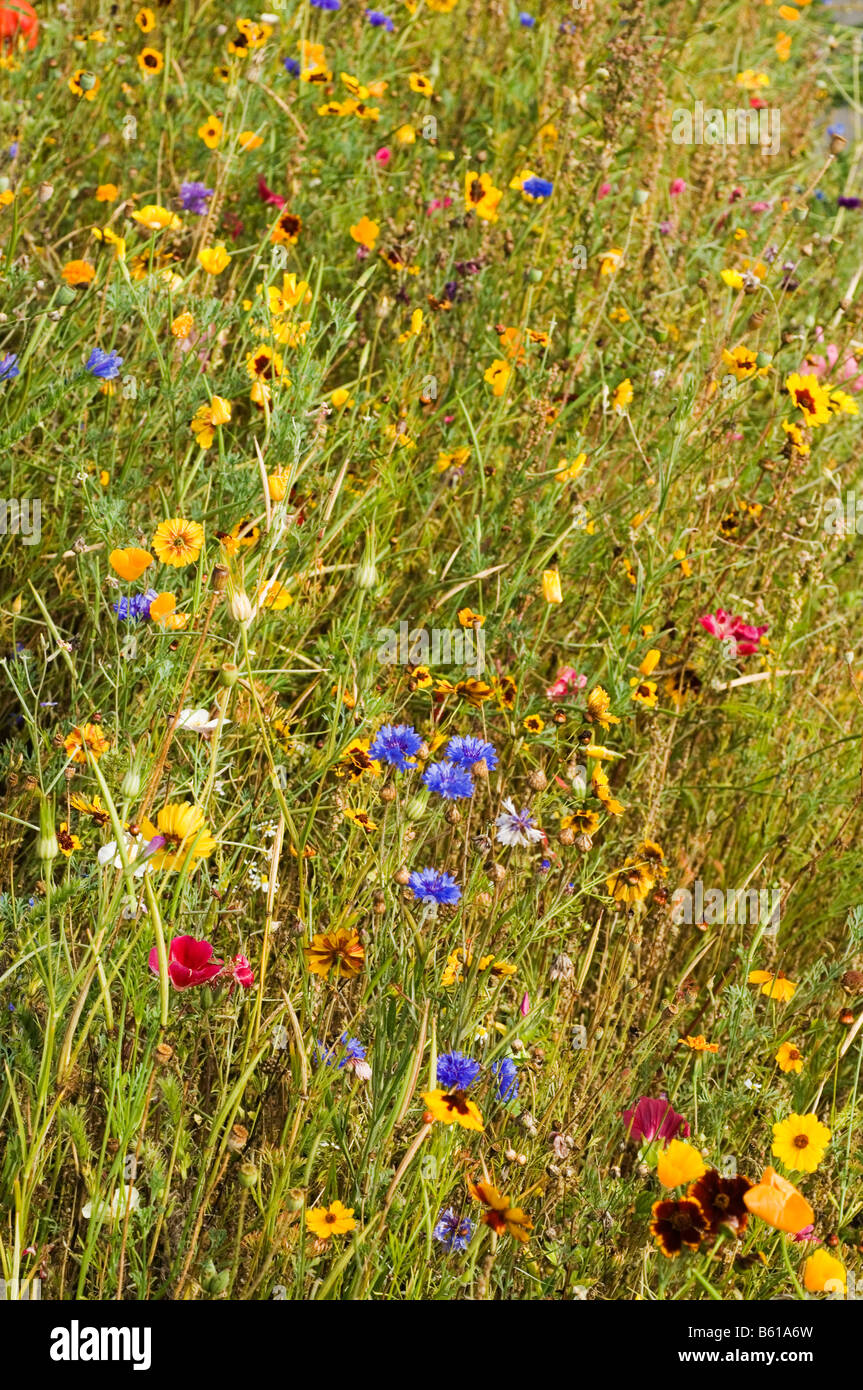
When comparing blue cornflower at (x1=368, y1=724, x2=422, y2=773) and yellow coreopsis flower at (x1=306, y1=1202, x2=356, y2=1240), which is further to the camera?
blue cornflower at (x1=368, y1=724, x2=422, y2=773)

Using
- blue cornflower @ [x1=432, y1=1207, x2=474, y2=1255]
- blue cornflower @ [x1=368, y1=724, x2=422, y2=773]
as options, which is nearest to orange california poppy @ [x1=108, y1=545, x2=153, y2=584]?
blue cornflower @ [x1=368, y1=724, x2=422, y2=773]

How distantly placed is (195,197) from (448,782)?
1.63 m

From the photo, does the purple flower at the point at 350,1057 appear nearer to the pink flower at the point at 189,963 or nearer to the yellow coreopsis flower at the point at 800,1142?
the pink flower at the point at 189,963

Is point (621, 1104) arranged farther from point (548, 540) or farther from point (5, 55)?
point (5, 55)

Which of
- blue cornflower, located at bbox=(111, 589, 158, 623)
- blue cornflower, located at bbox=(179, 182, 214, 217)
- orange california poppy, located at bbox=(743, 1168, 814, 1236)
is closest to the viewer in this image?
orange california poppy, located at bbox=(743, 1168, 814, 1236)

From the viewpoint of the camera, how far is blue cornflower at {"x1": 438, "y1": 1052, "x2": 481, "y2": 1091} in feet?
4.37

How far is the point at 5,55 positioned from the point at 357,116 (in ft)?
2.71

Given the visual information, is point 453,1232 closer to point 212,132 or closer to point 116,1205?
point 116,1205

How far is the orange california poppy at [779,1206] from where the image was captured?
1.09 metres

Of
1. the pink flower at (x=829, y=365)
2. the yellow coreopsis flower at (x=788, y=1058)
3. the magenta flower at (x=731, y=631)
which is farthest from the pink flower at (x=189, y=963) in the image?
the pink flower at (x=829, y=365)

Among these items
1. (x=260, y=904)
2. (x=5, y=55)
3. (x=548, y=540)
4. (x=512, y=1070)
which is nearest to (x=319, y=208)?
(x=5, y=55)

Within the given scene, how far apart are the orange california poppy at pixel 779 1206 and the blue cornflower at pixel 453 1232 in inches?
14.7

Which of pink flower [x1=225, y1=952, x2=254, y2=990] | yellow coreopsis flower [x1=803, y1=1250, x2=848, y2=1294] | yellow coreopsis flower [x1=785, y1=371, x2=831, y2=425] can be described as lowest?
yellow coreopsis flower [x1=803, y1=1250, x2=848, y2=1294]

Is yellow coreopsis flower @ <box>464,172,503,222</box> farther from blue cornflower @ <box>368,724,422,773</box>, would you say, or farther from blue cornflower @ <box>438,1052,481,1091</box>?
blue cornflower @ <box>438,1052,481,1091</box>
